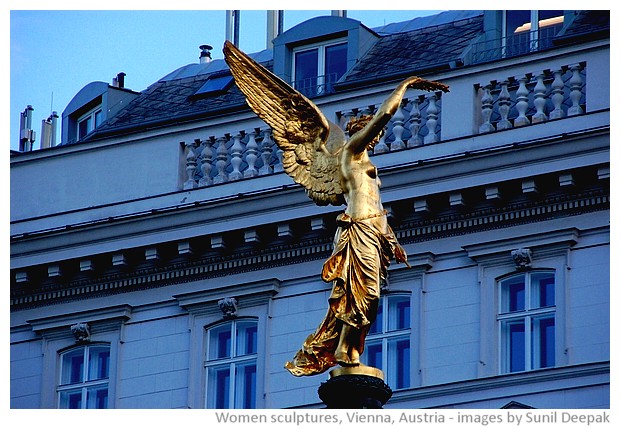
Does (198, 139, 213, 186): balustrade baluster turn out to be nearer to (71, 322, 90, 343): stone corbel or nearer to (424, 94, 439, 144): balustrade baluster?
(71, 322, 90, 343): stone corbel

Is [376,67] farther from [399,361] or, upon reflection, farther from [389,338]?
[399,361]

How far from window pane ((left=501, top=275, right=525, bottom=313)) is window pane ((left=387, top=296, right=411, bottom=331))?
1462 mm

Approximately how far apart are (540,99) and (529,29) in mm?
2666

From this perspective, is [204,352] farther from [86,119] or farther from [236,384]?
[86,119]

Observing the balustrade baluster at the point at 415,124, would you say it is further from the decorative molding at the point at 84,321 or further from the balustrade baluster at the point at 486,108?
the decorative molding at the point at 84,321

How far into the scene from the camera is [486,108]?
2003 inches

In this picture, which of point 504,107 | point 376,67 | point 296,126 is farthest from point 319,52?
point 296,126

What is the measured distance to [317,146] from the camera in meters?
33.9

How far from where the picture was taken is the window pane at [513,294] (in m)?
49.7

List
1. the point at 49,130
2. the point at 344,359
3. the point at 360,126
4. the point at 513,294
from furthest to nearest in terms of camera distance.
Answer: the point at 49,130 → the point at 513,294 → the point at 360,126 → the point at 344,359

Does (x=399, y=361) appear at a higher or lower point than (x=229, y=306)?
lower

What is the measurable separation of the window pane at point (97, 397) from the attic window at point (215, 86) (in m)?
5.56

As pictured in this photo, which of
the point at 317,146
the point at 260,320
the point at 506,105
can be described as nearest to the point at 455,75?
the point at 506,105

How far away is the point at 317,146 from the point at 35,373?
2103 cm
